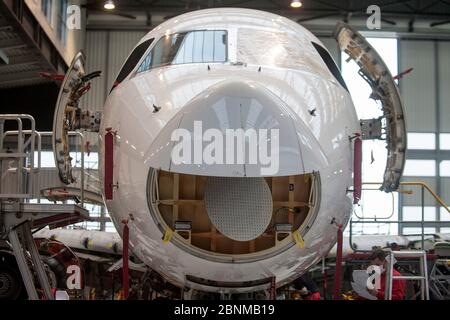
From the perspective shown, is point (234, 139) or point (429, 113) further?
point (429, 113)

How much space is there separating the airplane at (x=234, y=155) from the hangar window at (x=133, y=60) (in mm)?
236

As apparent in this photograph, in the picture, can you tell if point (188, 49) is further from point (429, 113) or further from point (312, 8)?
point (429, 113)

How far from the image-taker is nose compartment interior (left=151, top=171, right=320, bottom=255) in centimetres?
635

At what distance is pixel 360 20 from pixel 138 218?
95.6ft

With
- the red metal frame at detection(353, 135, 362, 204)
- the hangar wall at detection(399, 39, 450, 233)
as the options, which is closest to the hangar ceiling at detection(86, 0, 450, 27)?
the hangar wall at detection(399, 39, 450, 233)

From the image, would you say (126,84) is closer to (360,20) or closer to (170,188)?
(170,188)

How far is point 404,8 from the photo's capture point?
3406 centimetres

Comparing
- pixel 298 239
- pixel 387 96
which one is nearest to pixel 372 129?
pixel 387 96

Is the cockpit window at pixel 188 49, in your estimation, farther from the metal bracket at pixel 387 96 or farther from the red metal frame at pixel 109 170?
the metal bracket at pixel 387 96

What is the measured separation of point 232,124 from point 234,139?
11 centimetres

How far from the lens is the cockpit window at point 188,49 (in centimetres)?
754

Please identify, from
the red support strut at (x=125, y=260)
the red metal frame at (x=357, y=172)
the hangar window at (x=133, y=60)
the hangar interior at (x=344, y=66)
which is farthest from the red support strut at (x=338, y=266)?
the hangar interior at (x=344, y=66)

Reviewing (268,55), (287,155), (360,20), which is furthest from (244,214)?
(360,20)

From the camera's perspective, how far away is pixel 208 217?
638 cm
